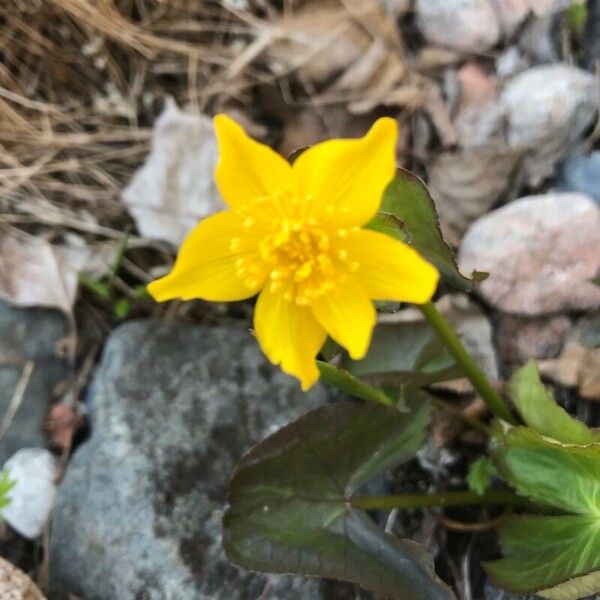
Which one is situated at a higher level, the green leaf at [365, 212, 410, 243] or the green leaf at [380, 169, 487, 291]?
the green leaf at [365, 212, 410, 243]

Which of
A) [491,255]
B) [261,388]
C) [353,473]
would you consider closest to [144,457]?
[261,388]

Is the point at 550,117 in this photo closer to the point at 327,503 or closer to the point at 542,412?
the point at 542,412

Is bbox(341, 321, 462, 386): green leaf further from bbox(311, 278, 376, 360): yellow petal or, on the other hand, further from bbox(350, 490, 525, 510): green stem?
bbox(311, 278, 376, 360): yellow petal

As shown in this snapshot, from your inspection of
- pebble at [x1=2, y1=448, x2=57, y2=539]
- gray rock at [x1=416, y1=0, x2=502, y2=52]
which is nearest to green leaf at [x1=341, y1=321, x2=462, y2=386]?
pebble at [x1=2, y1=448, x2=57, y2=539]

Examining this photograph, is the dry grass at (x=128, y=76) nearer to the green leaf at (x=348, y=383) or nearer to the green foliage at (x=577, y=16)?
the green foliage at (x=577, y=16)

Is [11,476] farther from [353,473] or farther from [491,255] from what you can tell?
[491,255]

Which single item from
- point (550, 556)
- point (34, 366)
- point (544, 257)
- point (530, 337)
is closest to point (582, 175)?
point (544, 257)

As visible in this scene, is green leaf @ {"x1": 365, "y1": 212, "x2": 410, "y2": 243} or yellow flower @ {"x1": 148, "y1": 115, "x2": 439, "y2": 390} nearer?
yellow flower @ {"x1": 148, "y1": 115, "x2": 439, "y2": 390}

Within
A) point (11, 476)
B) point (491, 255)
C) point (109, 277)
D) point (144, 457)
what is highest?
point (491, 255)
